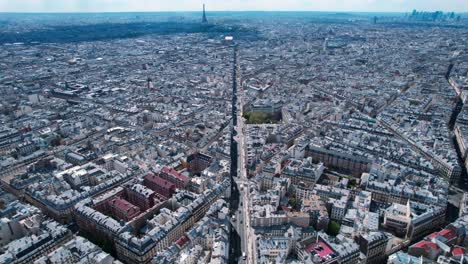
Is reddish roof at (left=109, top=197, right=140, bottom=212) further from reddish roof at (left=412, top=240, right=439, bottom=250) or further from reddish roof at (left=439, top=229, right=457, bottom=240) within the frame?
reddish roof at (left=439, top=229, right=457, bottom=240)

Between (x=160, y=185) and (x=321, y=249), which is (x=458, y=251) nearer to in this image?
(x=321, y=249)

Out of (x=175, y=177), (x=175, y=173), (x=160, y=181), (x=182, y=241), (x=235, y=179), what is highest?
(x=175, y=173)

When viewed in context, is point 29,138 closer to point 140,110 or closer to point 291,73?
point 140,110

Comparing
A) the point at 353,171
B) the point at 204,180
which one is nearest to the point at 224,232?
the point at 204,180

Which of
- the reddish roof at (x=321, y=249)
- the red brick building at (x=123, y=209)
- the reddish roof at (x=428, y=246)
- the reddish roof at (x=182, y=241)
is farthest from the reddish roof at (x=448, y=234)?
the red brick building at (x=123, y=209)

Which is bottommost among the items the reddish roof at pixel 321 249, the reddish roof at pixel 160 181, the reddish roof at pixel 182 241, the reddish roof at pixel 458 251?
the reddish roof at pixel 182 241

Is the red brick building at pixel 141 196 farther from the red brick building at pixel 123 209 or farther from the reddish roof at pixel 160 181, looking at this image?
the red brick building at pixel 123 209

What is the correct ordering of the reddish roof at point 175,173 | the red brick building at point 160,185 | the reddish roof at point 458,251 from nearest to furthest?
the reddish roof at point 458,251 → the red brick building at point 160,185 → the reddish roof at point 175,173

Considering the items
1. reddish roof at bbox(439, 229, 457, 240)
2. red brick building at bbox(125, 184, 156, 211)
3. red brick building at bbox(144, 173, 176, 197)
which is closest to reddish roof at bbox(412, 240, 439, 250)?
reddish roof at bbox(439, 229, 457, 240)

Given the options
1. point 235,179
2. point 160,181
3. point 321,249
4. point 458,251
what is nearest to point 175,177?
point 160,181
